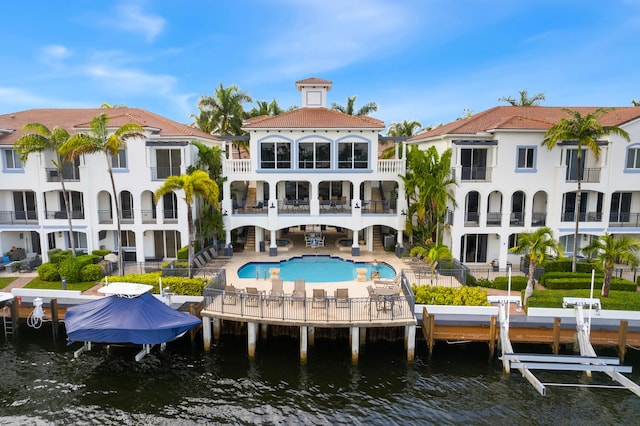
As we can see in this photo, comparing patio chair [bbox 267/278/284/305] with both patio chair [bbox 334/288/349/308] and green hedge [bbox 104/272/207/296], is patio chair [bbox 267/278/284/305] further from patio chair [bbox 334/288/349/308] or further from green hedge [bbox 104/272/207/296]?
green hedge [bbox 104/272/207/296]

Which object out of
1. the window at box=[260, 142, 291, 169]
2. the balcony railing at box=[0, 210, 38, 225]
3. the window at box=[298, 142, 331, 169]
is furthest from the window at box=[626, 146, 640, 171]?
the balcony railing at box=[0, 210, 38, 225]

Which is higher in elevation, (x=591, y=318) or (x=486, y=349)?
(x=591, y=318)

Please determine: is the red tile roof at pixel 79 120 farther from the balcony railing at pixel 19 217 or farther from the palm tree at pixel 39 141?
the balcony railing at pixel 19 217

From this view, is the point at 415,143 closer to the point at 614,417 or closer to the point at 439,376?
the point at 439,376

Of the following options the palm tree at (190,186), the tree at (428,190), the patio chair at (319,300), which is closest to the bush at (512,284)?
the tree at (428,190)

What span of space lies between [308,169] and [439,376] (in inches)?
711

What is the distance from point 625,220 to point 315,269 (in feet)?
71.8

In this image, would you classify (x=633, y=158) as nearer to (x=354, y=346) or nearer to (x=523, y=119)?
(x=523, y=119)

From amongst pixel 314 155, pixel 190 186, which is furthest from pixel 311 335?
pixel 314 155

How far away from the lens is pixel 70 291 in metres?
22.1

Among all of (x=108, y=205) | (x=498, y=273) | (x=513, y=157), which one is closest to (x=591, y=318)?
(x=498, y=273)

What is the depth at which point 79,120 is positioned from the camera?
31.6 metres

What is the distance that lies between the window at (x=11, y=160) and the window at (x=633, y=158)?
40.9 metres

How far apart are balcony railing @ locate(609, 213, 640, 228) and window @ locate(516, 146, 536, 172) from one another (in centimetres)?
716
